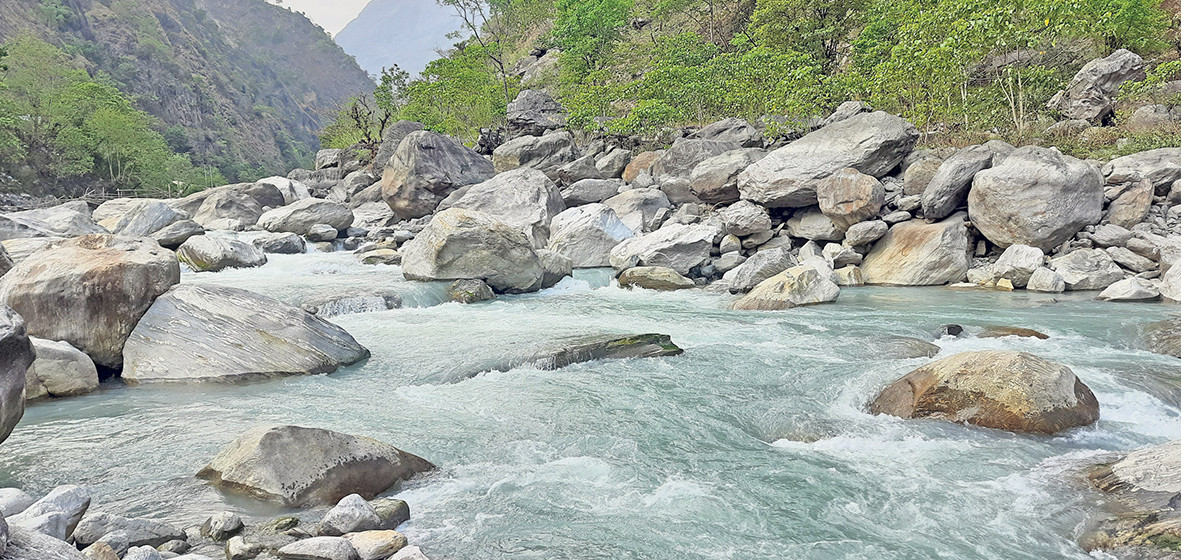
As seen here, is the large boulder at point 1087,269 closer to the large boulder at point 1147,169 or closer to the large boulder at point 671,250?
the large boulder at point 1147,169

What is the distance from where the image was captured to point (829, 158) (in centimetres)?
1678

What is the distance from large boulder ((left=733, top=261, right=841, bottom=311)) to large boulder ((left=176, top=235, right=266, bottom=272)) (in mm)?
11440

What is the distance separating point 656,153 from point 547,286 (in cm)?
983

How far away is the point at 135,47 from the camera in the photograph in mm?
78688

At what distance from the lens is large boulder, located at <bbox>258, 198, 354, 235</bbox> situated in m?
21.8

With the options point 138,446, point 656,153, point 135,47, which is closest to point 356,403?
point 138,446

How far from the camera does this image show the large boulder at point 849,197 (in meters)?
15.4

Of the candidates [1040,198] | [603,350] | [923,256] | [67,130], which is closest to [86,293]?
[603,350]

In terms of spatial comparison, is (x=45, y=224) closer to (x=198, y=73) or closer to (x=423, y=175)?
(x=423, y=175)

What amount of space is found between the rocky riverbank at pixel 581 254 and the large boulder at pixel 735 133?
0.11 meters

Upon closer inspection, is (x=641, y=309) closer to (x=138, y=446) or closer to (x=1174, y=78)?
(x=138, y=446)

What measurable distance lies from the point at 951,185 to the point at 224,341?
13.5 metres

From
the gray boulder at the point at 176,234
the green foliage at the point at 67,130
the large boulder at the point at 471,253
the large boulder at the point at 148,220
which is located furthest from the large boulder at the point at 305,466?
the green foliage at the point at 67,130

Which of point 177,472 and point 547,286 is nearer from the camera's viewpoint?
point 177,472
